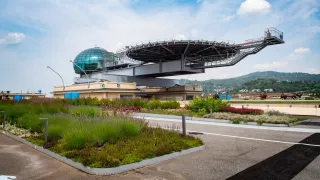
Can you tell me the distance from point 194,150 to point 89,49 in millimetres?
86394

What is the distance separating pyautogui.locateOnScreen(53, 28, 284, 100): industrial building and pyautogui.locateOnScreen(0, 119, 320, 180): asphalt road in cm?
3815

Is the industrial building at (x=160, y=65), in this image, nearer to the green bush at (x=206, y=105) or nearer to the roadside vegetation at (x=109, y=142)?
the green bush at (x=206, y=105)

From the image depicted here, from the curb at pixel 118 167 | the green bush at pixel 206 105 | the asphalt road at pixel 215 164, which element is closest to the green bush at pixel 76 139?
the curb at pixel 118 167

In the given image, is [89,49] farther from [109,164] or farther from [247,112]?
[109,164]

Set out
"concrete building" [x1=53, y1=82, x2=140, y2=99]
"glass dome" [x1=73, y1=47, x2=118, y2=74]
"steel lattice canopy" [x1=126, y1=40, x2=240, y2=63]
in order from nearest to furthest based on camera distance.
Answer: "concrete building" [x1=53, y1=82, x2=140, y2=99] < "steel lattice canopy" [x1=126, y1=40, x2=240, y2=63] < "glass dome" [x1=73, y1=47, x2=118, y2=74]

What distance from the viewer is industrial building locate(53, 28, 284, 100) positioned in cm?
4784

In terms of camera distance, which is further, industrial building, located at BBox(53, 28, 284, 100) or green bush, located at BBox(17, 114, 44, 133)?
industrial building, located at BBox(53, 28, 284, 100)

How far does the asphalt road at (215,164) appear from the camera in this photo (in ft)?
20.4

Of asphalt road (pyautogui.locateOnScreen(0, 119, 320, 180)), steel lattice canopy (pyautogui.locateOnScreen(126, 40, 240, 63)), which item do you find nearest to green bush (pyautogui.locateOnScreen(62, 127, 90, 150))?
asphalt road (pyautogui.locateOnScreen(0, 119, 320, 180))

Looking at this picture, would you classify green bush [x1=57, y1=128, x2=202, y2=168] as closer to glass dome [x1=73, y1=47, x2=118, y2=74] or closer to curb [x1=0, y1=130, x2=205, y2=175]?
curb [x1=0, y1=130, x2=205, y2=175]

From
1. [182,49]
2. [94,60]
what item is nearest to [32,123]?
[182,49]

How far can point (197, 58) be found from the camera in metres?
60.8

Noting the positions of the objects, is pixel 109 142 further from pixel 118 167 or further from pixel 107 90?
pixel 107 90

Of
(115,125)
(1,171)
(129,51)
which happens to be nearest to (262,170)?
(115,125)
